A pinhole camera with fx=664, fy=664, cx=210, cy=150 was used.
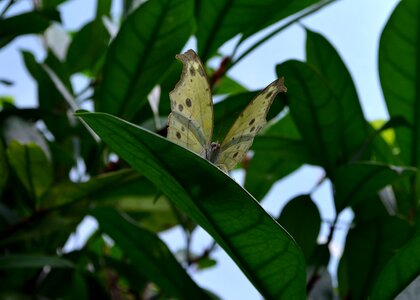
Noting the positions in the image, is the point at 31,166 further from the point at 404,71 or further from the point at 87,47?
the point at 404,71

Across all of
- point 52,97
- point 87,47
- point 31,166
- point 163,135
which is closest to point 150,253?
point 163,135

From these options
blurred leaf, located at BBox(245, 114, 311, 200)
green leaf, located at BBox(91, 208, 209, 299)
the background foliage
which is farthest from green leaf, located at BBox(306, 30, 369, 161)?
green leaf, located at BBox(91, 208, 209, 299)

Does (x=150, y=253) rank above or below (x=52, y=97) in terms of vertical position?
below

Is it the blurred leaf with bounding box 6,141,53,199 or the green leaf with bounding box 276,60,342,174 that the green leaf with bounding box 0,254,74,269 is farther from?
the green leaf with bounding box 276,60,342,174

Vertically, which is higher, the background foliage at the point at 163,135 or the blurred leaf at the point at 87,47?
the blurred leaf at the point at 87,47

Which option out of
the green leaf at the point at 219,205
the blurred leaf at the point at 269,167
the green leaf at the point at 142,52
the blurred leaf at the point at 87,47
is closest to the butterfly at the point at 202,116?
the green leaf at the point at 219,205

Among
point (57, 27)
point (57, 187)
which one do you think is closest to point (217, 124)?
point (57, 187)

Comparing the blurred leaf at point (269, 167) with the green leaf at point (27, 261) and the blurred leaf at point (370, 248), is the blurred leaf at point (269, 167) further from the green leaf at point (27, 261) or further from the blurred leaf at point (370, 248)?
the green leaf at point (27, 261)
